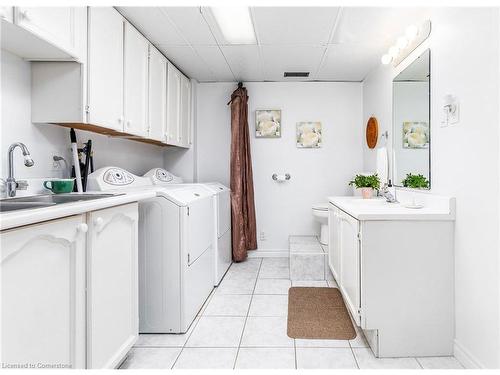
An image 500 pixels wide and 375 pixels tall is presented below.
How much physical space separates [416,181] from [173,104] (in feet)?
7.65

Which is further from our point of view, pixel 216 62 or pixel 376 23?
pixel 216 62

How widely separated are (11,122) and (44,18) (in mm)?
568

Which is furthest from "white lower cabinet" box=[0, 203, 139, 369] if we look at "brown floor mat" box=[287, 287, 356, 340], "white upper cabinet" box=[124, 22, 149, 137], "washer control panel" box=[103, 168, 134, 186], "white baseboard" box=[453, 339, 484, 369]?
"white baseboard" box=[453, 339, 484, 369]

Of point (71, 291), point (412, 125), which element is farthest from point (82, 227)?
point (412, 125)

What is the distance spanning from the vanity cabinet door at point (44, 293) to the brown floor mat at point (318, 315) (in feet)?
4.33

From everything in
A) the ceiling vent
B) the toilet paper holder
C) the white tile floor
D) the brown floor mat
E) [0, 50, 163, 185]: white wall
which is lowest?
the white tile floor

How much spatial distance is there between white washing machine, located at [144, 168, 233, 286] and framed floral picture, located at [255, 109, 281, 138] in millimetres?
910

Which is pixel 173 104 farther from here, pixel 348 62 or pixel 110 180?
pixel 348 62

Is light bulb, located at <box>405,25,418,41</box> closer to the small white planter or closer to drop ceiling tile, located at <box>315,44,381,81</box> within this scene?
drop ceiling tile, located at <box>315,44,381,81</box>

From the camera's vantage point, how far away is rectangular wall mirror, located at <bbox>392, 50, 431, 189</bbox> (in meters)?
2.15

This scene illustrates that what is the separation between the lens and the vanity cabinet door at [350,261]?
183 centimetres

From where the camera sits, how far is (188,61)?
3.15 metres

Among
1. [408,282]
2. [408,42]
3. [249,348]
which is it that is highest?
[408,42]

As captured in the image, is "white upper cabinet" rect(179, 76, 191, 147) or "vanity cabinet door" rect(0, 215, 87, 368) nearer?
"vanity cabinet door" rect(0, 215, 87, 368)
